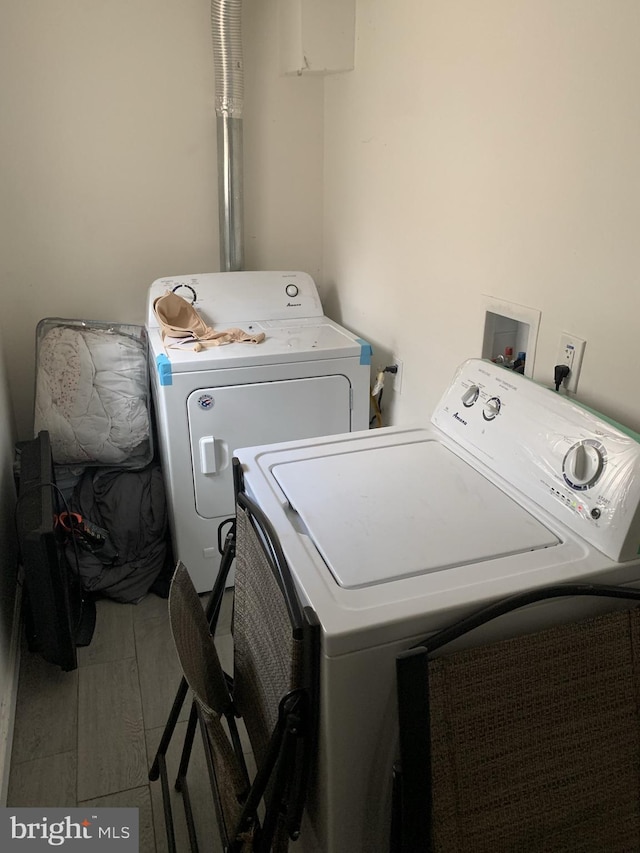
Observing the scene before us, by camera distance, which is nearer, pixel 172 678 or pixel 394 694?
pixel 394 694

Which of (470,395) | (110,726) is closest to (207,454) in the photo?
(110,726)

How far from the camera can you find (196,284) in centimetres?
245

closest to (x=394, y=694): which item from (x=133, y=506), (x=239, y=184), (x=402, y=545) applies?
(x=402, y=545)

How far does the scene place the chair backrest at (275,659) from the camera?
933 mm

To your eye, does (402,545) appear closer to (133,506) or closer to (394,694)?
(394,694)

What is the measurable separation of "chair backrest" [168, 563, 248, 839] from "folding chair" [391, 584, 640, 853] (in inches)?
12.4

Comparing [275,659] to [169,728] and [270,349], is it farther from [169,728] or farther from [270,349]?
[270,349]

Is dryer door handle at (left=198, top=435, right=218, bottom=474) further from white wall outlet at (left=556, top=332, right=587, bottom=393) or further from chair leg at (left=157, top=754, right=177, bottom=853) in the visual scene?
white wall outlet at (left=556, top=332, right=587, bottom=393)

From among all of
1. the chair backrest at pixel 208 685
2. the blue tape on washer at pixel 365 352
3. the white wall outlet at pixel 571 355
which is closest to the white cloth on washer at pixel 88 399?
the blue tape on washer at pixel 365 352

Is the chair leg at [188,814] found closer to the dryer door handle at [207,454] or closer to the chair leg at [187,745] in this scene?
the chair leg at [187,745]

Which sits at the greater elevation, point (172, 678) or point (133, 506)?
point (133, 506)

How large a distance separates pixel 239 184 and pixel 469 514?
1.85 metres

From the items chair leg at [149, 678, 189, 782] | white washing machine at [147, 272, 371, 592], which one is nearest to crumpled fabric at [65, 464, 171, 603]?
white washing machine at [147, 272, 371, 592]

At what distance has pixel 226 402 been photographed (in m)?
2.09
